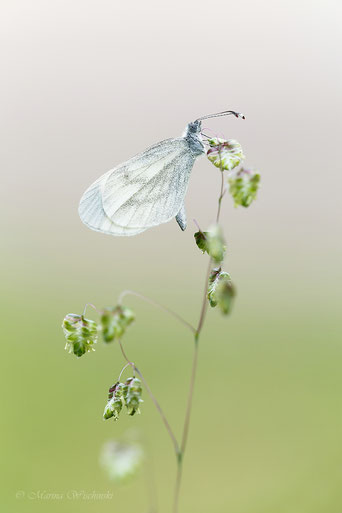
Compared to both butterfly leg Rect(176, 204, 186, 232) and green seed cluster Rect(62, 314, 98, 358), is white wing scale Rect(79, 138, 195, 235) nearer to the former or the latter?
butterfly leg Rect(176, 204, 186, 232)

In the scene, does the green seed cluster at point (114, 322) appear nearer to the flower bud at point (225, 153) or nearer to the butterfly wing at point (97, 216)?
the flower bud at point (225, 153)

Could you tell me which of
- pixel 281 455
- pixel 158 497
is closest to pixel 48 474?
pixel 158 497

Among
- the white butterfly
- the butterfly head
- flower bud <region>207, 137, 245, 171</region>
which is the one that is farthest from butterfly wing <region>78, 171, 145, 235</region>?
flower bud <region>207, 137, 245, 171</region>

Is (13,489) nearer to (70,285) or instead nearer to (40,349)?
(40,349)

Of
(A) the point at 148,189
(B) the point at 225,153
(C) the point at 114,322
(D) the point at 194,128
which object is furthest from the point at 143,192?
(C) the point at 114,322

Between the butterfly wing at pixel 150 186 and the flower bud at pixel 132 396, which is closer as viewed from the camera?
the flower bud at pixel 132 396

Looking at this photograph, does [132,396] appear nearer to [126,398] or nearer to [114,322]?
[126,398]

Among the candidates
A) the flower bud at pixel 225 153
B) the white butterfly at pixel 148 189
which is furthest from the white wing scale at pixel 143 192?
the flower bud at pixel 225 153
